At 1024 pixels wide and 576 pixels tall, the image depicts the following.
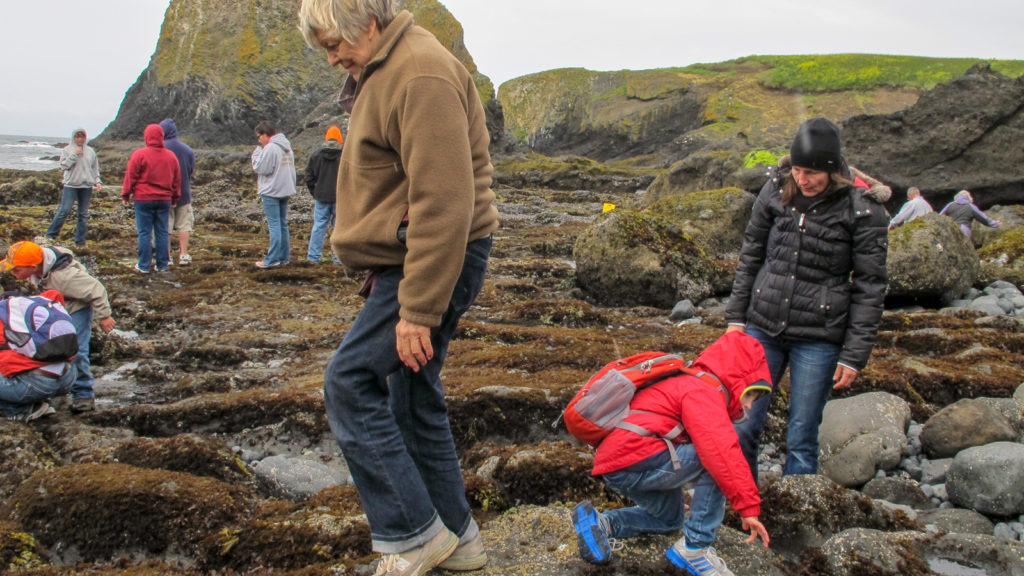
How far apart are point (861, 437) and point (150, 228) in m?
11.4

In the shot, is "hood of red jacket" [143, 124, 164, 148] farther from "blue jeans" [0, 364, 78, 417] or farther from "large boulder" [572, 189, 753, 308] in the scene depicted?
"large boulder" [572, 189, 753, 308]

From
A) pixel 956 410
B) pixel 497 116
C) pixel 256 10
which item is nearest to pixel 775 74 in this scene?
pixel 497 116

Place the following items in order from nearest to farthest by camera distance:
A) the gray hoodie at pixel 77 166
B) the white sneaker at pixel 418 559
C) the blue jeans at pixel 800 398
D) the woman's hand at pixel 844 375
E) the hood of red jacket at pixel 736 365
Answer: the white sneaker at pixel 418 559, the hood of red jacket at pixel 736 365, the woman's hand at pixel 844 375, the blue jeans at pixel 800 398, the gray hoodie at pixel 77 166

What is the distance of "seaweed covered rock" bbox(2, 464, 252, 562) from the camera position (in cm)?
402

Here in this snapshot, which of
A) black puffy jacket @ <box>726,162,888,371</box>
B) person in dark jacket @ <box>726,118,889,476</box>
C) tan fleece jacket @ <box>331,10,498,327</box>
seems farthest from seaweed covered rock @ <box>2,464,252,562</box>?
black puffy jacket @ <box>726,162,888,371</box>

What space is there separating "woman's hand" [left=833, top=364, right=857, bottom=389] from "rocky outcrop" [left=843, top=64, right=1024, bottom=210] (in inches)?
812

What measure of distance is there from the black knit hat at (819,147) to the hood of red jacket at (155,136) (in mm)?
10972

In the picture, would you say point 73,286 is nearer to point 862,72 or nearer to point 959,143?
point 959,143

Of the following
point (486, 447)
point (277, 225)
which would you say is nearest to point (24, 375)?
point (486, 447)

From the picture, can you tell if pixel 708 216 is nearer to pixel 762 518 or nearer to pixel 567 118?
pixel 762 518

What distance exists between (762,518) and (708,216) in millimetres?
11889

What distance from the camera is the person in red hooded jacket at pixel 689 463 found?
3.20 m

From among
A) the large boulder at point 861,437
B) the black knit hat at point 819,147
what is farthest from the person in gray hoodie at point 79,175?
the large boulder at point 861,437

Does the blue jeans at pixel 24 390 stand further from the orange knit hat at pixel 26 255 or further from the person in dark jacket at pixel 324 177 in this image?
the person in dark jacket at pixel 324 177
